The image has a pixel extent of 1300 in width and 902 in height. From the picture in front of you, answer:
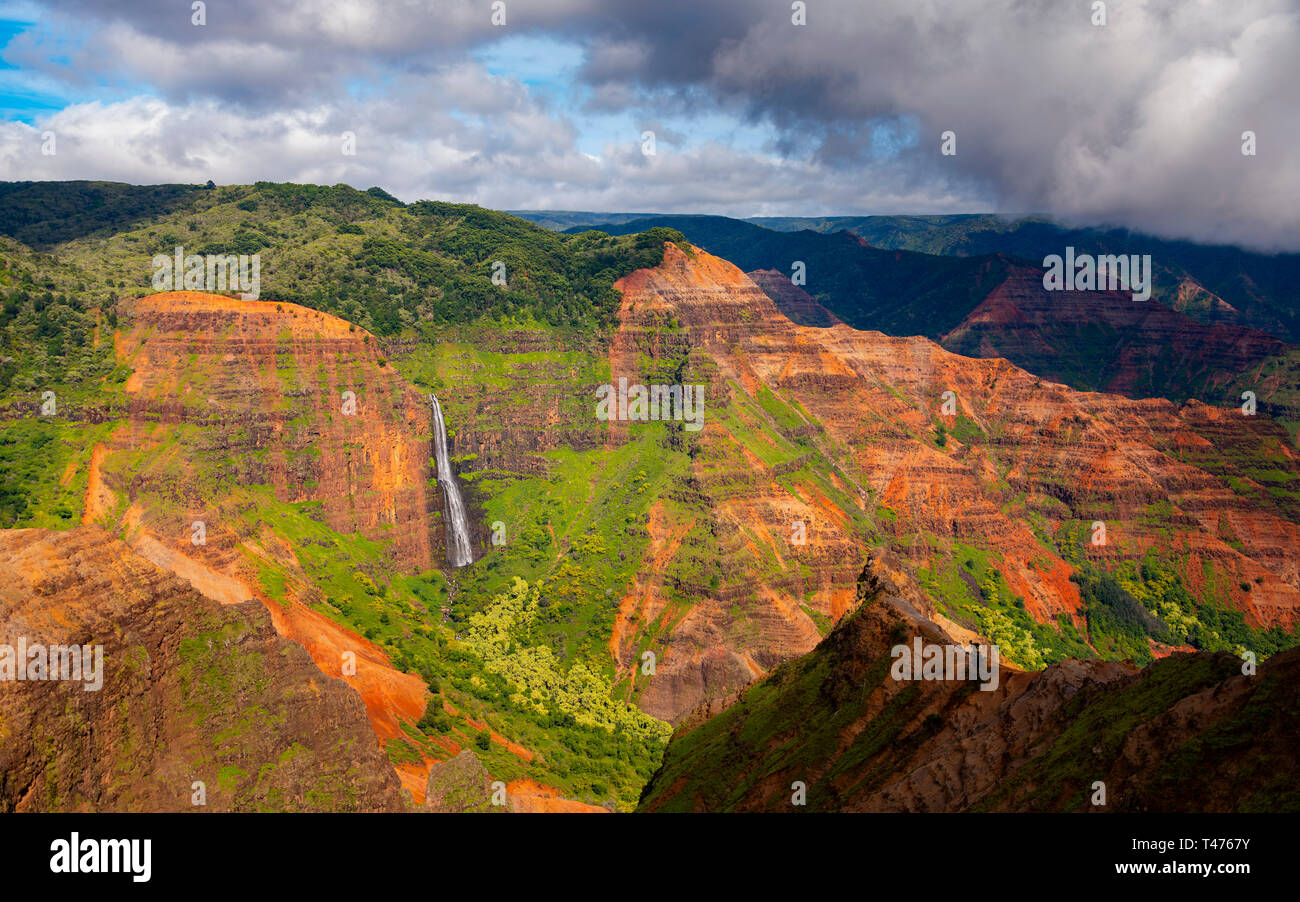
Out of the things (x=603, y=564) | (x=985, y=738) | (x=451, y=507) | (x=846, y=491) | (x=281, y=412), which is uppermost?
(x=281, y=412)

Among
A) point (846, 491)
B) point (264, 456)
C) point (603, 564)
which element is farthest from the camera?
point (846, 491)

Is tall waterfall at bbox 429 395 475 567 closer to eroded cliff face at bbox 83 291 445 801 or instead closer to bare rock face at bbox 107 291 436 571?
eroded cliff face at bbox 83 291 445 801

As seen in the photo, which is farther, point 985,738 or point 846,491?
point 846,491

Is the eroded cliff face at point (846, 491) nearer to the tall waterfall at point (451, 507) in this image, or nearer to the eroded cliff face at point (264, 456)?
the tall waterfall at point (451, 507)

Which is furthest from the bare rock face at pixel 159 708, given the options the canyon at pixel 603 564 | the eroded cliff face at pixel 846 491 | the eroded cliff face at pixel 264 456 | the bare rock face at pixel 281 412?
the eroded cliff face at pixel 846 491

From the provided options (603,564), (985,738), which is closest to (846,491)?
(603,564)

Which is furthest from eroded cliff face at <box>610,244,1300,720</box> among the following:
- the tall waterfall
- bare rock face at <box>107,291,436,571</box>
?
bare rock face at <box>107,291,436,571</box>

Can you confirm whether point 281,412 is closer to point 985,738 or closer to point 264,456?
point 264,456
